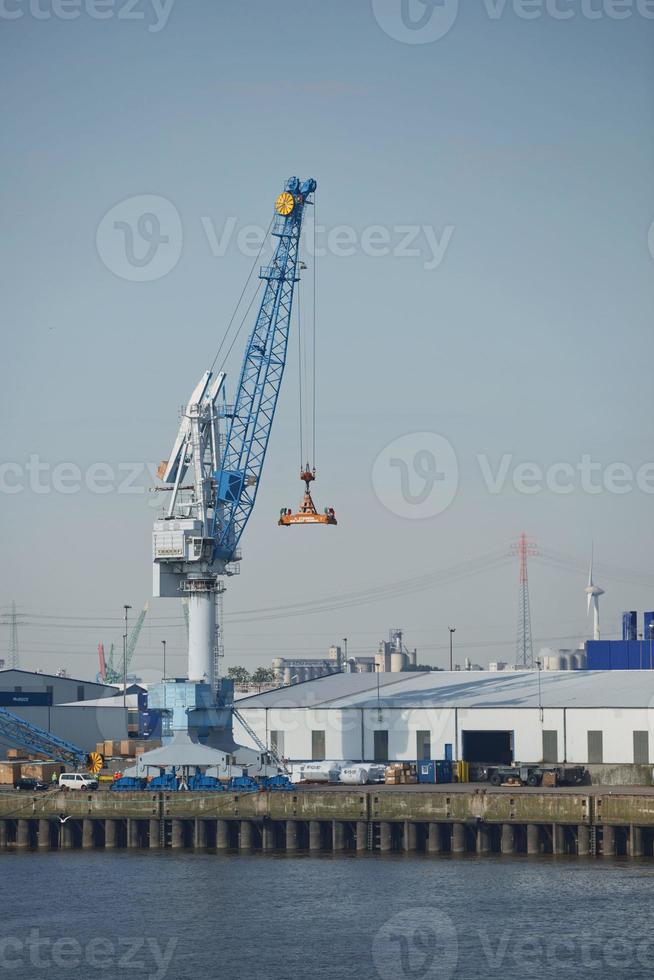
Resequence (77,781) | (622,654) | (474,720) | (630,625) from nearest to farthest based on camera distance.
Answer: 1. (77,781)
2. (474,720)
3. (622,654)
4. (630,625)

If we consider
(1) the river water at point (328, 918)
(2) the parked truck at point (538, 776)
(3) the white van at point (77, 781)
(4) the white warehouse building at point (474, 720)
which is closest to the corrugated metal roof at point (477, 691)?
(4) the white warehouse building at point (474, 720)

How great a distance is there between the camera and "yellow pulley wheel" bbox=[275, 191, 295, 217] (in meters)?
102

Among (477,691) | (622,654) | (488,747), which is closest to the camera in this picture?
(488,747)

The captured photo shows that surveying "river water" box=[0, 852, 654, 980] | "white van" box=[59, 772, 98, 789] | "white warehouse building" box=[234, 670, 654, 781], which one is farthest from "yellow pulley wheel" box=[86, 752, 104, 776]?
"river water" box=[0, 852, 654, 980]

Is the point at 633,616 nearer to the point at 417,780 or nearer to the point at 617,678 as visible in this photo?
the point at 617,678

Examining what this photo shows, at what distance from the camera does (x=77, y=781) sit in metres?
90.7

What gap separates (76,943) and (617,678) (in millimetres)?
55616

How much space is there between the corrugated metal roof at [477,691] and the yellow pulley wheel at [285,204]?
3254 centimetres

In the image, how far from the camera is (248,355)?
101688 mm

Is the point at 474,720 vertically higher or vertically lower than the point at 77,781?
higher

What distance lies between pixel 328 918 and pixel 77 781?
1223 inches

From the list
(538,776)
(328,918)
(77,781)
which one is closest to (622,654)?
(538,776)

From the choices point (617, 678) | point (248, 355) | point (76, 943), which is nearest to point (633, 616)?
point (617, 678)

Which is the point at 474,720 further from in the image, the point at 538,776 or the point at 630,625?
the point at 630,625
